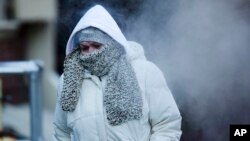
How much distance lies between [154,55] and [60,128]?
2.36 feet

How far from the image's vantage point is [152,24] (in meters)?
4.16

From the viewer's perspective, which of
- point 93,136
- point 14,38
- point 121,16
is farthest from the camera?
point 14,38

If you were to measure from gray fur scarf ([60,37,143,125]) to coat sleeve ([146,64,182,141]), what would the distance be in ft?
0.20

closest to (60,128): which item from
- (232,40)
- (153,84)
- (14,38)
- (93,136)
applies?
(93,136)

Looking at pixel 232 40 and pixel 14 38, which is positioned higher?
pixel 14 38

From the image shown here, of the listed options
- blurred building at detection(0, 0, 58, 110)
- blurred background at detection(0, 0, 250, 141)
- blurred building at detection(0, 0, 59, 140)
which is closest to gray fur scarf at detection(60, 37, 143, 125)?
blurred background at detection(0, 0, 250, 141)

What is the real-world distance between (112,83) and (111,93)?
0.17ft

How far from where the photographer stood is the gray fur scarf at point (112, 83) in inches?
140

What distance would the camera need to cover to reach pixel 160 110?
357 centimetres

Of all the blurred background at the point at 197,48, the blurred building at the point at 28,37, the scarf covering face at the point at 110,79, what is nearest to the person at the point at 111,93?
the scarf covering face at the point at 110,79

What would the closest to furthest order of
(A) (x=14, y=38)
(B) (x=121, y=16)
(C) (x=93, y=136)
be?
1. (C) (x=93, y=136)
2. (B) (x=121, y=16)
3. (A) (x=14, y=38)

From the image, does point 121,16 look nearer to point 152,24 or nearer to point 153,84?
point 152,24

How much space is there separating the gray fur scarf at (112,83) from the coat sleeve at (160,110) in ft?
0.20

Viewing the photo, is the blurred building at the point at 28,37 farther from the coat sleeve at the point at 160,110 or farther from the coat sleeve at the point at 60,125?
the coat sleeve at the point at 160,110
